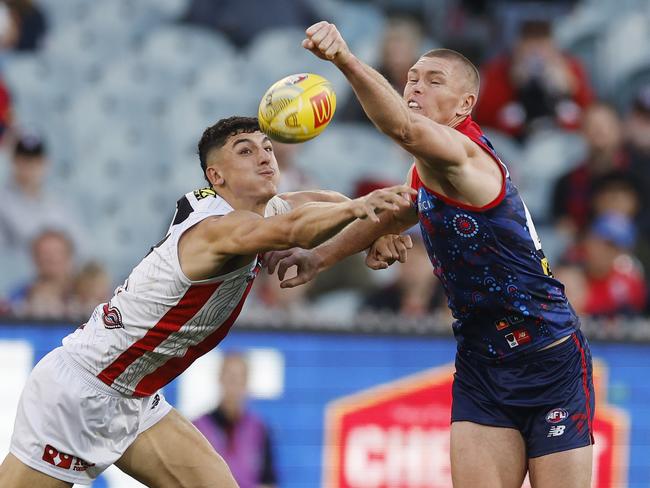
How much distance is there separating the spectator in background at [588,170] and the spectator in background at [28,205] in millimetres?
4645

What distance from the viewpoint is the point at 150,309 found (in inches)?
262

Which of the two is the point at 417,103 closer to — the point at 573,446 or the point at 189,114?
the point at 573,446

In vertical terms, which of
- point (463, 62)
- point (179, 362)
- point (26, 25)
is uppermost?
point (26, 25)

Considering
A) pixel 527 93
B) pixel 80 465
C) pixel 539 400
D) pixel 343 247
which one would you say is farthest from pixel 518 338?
pixel 527 93

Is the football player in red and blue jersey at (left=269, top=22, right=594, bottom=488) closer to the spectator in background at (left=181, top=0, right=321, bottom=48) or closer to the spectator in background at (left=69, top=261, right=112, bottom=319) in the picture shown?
the spectator in background at (left=69, top=261, right=112, bottom=319)

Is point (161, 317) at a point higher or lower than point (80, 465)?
higher

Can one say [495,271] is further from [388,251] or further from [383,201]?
[383,201]

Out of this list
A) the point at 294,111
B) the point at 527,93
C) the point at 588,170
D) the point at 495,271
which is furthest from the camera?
the point at 527,93

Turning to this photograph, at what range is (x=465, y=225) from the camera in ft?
20.7

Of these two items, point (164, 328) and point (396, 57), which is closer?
point (164, 328)

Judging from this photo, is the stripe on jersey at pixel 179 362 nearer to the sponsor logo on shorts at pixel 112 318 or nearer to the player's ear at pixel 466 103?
the sponsor logo on shorts at pixel 112 318

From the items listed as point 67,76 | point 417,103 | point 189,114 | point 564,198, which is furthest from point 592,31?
point 417,103

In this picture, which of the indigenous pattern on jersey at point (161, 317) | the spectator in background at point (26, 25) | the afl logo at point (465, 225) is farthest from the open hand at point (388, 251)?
the spectator in background at point (26, 25)

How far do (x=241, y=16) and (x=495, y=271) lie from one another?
736 centimetres
